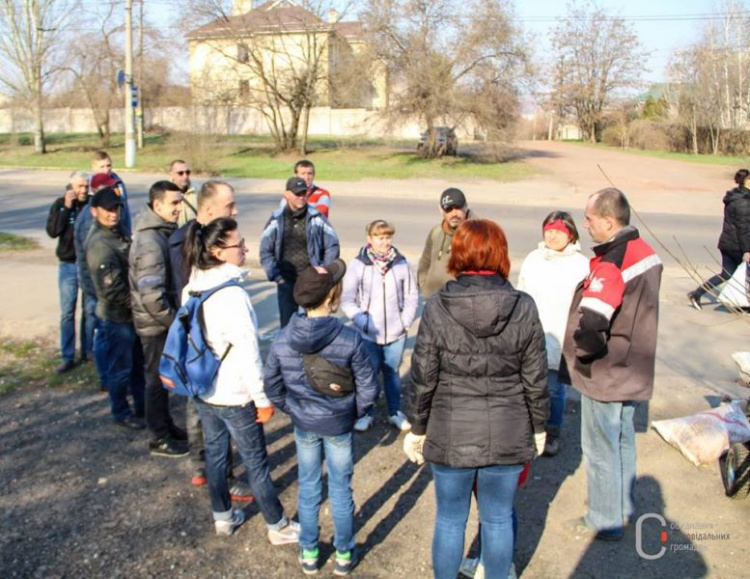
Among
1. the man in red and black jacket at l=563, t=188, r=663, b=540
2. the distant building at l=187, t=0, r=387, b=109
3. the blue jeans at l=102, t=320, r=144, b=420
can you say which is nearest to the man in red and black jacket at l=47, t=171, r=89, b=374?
the blue jeans at l=102, t=320, r=144, b=420

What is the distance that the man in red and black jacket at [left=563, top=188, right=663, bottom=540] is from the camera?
3.20m

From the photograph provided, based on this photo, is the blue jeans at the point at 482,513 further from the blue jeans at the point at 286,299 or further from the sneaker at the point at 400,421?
the blue jeans at the point at 286,299

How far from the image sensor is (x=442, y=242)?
15.9ft

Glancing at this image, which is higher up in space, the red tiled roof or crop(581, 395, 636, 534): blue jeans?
the red tiled roof

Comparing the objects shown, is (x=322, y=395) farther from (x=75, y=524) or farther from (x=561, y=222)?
(x=561, y=222)

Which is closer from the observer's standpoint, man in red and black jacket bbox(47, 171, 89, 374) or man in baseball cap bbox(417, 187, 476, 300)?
man in baseball cap bbox(417, 187, 476, 300)

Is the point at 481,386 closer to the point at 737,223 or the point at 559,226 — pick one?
the point at 559,226

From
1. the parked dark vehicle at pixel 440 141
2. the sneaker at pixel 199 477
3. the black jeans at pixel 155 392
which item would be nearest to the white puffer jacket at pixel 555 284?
the sneaker at pixel 199 477

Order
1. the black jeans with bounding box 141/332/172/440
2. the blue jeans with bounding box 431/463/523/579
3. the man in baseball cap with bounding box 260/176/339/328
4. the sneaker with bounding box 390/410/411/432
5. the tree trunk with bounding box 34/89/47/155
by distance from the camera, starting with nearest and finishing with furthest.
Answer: the blue jeans with bounding box 431/463/523/579 → the black jeans with bounding box 141/332/172/440 → the sneaker with bounding box 390/410/411/432 → the man in baseball cap with bounding box 260/176/339/328 → the tree trunk with bounding box 34/89/47/155

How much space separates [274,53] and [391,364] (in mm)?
30940

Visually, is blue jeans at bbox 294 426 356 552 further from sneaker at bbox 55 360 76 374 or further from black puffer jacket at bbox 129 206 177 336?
sneaker at bbox 55 360 76 374

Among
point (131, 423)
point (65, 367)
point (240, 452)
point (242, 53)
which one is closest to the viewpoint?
point (240, 452)

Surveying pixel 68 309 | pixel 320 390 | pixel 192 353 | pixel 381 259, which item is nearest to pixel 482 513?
pixel 320 390

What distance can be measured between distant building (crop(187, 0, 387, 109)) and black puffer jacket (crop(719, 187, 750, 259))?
23.7m
